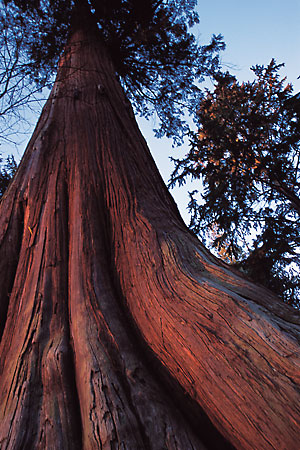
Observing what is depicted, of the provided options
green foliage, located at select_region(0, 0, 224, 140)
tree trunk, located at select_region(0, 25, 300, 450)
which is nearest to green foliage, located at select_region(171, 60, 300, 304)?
green foliage, located at select_region(0, 0, 224, 140)

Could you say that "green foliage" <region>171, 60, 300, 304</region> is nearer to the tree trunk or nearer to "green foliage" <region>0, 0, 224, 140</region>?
"green foliage" <region>0, 0, 224, 140</region>

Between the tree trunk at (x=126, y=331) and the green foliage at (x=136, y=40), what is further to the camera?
A: the green foliage at (x=136, y=40)

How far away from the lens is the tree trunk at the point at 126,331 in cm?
89

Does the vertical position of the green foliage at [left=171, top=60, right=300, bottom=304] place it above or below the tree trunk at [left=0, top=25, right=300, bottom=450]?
above

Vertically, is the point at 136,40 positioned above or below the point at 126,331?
above

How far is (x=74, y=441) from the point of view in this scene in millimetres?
975

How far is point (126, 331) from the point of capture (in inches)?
51.6

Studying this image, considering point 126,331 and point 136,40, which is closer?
point 126,331

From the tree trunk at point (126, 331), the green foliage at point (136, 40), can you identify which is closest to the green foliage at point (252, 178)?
the green foliage at point (136, 40)

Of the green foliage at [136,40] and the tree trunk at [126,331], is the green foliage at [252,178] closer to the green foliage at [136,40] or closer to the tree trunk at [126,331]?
the green foliage at [136,40]

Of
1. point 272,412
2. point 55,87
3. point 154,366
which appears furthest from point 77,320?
point 55,87

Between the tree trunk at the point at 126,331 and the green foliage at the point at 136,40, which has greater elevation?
the green foliage at the point at 136,40

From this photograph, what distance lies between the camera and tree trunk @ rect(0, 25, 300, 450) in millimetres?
885

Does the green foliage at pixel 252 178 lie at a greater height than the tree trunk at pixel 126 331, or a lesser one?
greater
